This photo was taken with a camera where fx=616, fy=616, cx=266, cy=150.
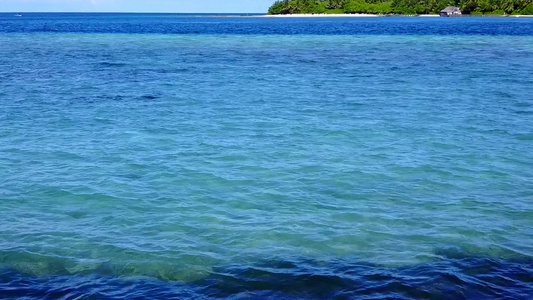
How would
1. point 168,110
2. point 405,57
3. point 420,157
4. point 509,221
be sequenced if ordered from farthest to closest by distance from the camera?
1. point 405,57
2. point 168,110
3. point 420,157
4. point 509,221

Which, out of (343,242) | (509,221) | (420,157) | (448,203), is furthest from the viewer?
(420,157)

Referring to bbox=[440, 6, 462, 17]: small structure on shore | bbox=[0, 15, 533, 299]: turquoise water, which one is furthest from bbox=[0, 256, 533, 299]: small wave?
bbox=[440, 6, 462, 17]: small structure on shore

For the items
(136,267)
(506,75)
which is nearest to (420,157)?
(136,267)

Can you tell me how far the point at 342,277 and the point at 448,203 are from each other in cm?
454

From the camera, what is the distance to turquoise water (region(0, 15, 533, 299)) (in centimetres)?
927

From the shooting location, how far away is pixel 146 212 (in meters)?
12.2

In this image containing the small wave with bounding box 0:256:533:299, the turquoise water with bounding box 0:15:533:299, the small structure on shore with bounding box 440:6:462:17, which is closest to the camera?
the small wave with bounding box 0:256:533:299

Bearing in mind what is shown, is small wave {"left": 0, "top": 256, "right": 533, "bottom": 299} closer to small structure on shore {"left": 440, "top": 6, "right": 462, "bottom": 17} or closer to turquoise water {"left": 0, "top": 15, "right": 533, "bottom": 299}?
turquoise water {"left": 0, "top": 15, "right": 533, "bottom": 299}

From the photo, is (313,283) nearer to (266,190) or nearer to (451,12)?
(266,190)

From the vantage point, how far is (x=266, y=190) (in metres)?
13.6

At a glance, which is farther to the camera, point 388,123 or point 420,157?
point 388,123

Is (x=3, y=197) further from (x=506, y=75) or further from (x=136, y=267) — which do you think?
(x=506, y=75)

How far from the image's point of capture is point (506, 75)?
33.3m

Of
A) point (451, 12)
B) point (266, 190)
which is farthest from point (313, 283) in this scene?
point (451, 12)
